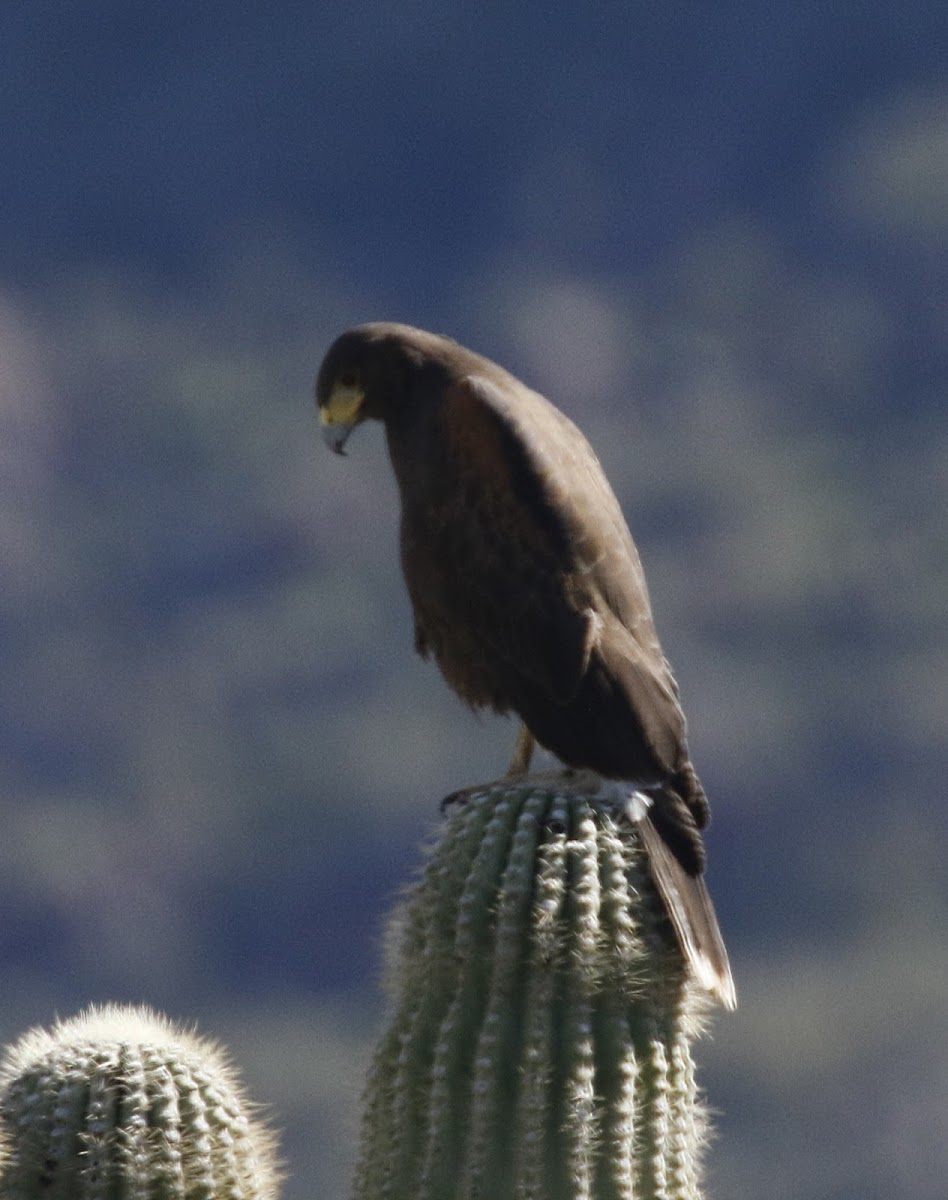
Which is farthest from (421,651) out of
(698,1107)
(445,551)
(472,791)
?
Answer: (698,1107)

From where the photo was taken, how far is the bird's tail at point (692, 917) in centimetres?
413

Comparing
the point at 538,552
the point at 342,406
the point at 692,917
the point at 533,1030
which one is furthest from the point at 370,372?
the point at 533,1030

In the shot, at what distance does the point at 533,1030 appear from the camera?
12.6 ft

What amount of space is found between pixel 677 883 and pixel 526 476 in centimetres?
151

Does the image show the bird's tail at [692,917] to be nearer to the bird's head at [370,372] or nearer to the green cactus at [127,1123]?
the green cactus at [127,1123]

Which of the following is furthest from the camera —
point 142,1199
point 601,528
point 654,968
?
point 601,528

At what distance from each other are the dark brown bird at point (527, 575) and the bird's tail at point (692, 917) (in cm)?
20

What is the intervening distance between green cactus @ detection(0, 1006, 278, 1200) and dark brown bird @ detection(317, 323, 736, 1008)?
1.30 metres

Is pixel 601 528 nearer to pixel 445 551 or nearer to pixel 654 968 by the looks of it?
pixel 445 551

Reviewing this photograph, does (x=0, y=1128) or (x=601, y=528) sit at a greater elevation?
(x=601, y=528)

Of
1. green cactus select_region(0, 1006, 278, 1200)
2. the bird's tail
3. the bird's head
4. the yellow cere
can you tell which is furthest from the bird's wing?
green cactus select_region(0, 1006, 278, 1200)

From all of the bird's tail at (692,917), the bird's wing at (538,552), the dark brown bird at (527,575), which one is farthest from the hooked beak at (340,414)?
the bird's tail at (692,917)

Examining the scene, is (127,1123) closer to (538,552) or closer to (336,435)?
(538,552)

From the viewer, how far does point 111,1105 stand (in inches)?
151
